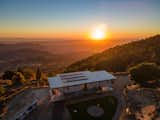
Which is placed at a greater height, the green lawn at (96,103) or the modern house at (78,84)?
the modern house at (78,84)

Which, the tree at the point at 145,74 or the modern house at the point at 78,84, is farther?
the tree at the point at 145,74

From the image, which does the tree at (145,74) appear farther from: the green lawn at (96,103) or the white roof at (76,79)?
the green lawn at (96,103)

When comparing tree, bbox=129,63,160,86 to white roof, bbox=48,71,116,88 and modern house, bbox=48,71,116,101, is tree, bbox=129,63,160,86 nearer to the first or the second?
modern house, bbox=48,71,116,101

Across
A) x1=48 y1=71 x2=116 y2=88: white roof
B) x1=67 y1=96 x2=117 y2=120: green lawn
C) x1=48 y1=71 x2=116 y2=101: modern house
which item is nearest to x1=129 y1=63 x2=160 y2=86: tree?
x1=48 y1=71 x2=116 y2=101: modern house

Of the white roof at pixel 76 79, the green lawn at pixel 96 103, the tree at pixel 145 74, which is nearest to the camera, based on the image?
the green lawn at pixel 96 103

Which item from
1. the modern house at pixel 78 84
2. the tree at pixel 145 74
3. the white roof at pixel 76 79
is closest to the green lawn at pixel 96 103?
the modern house at pixel 78 84

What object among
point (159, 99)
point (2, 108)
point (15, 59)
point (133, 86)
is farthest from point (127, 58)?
point (15, 59)
